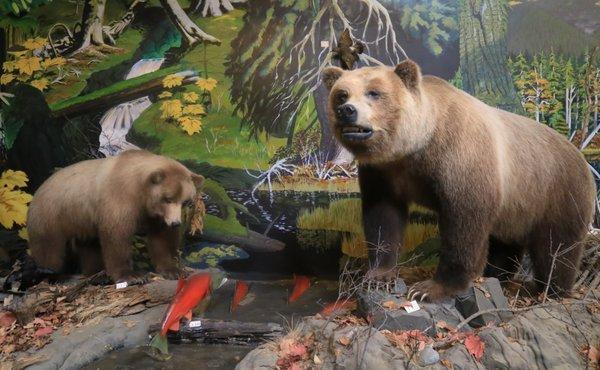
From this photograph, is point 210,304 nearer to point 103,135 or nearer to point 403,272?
point 403,272

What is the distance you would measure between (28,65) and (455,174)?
5739mm

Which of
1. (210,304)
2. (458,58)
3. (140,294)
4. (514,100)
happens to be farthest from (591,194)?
(140,294)

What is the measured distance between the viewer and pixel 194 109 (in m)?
6.21

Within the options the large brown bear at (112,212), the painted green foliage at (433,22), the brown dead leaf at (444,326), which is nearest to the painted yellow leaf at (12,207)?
the large brown bear at (112,212)

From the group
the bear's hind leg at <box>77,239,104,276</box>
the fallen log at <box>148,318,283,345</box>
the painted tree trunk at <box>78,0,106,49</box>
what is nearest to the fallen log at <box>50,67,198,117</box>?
the painted tree trunk at <box>78,0,106,49</box>

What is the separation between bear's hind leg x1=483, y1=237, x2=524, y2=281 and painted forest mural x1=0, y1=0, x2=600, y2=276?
35.8 inches

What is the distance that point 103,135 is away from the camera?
255 inches

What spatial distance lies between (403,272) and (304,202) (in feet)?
5.42

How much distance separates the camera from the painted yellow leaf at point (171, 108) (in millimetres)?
6254

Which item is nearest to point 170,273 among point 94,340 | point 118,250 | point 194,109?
point 118,250

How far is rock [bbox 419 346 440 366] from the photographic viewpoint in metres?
3.37

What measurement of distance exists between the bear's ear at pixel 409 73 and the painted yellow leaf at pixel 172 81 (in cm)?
350

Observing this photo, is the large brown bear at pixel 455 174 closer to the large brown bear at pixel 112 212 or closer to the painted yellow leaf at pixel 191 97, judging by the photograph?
the large brown bear at pixel 112 212

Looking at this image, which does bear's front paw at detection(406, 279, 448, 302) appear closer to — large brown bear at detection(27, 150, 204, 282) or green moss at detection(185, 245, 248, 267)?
large brown bear at detection(27, 150, 204, 282)
